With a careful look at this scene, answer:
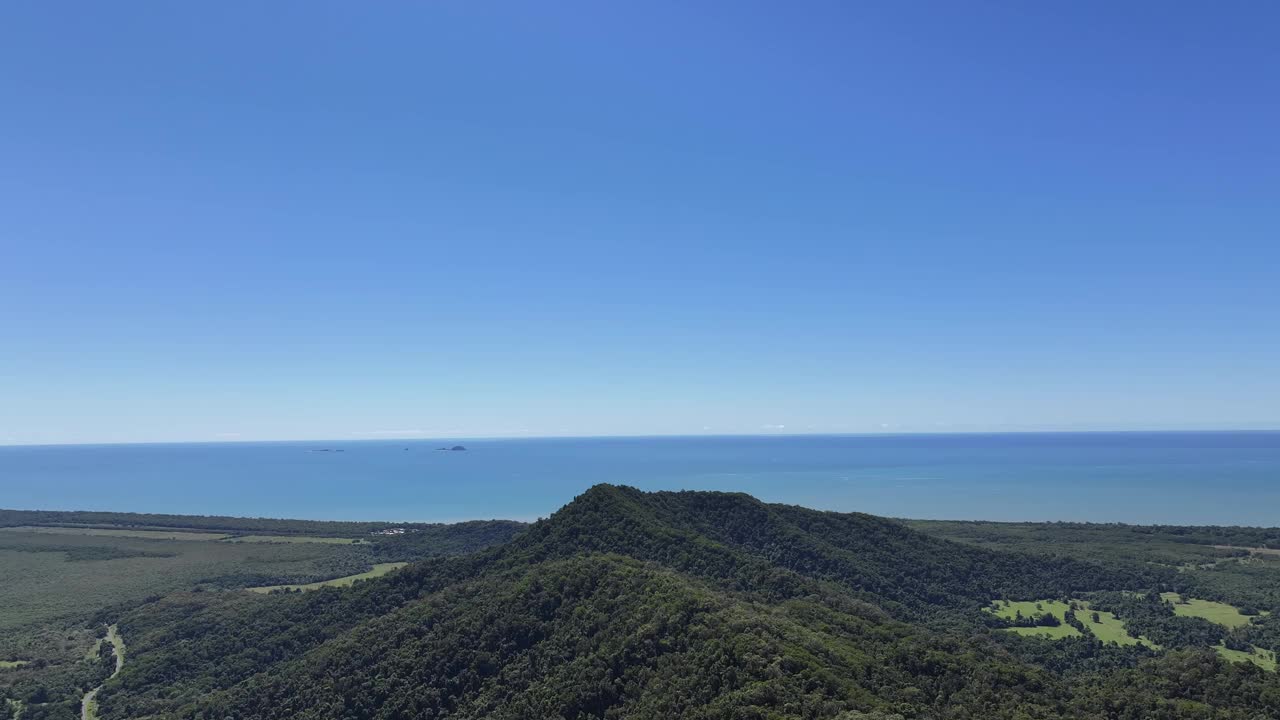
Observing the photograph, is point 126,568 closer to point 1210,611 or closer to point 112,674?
point 112,674

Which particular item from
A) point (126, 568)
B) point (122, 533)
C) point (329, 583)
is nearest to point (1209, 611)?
Answer: point (329, 583)

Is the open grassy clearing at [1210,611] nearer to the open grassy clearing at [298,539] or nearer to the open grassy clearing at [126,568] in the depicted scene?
the open grassy clearing at [126,568]

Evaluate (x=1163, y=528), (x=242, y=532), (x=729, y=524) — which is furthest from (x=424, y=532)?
(x=1163, y=528)

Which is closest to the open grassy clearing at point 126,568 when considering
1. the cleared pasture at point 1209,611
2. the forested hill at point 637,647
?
the forested hill at point 637,647

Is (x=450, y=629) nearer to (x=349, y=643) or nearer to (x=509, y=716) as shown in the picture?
(x=349, y=643)

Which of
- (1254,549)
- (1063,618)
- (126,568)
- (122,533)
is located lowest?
(122,533)

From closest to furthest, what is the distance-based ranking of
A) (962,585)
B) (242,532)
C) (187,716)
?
(187,716)
(962,585)
(242,532)

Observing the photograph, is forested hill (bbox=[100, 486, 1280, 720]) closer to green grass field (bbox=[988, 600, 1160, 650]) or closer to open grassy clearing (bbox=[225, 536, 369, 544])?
green grass field (bbox=[988, 600, 1160, 650])

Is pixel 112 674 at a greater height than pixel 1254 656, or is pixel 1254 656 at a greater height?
pixel 1254 656
